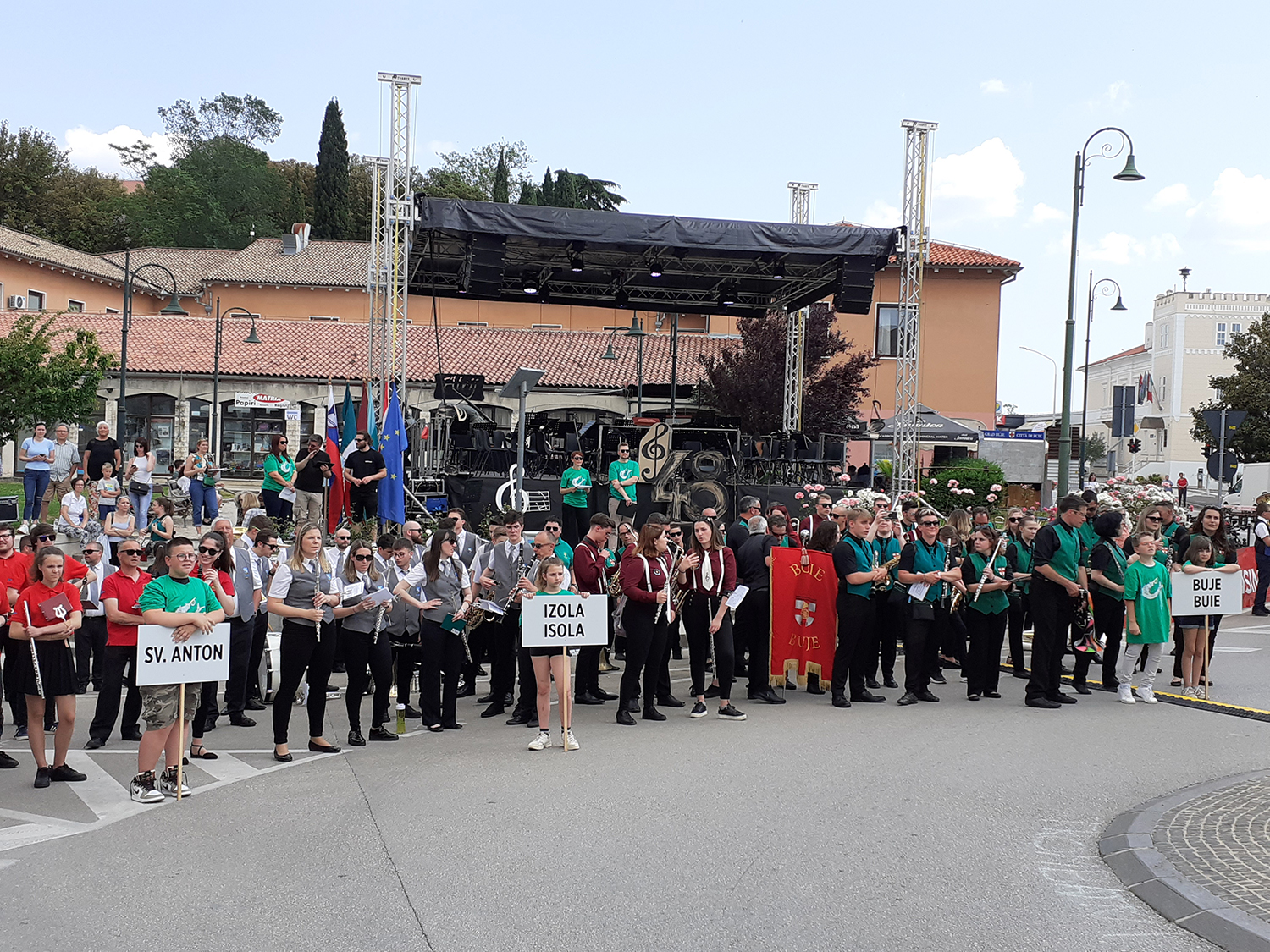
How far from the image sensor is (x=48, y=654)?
8367mm

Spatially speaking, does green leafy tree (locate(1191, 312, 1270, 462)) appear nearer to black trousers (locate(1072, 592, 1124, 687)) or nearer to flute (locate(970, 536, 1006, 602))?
black trousers (locate(1072, 592, 1124, 687))

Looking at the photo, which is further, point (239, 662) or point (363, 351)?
point (363, 351)

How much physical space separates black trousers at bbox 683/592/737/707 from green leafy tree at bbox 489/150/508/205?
6438cm

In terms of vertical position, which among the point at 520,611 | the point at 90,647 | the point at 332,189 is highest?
the point at 332,189

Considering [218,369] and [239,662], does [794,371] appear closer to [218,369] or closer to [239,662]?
[239,662]

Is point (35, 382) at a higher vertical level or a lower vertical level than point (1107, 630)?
higher

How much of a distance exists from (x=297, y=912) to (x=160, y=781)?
2.81 m

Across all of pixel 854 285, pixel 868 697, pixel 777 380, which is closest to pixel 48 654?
pixel 868 697

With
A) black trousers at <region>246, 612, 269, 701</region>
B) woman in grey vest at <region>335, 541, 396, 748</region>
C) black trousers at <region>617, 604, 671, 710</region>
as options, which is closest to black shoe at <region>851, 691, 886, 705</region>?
black trousers at <region>617, 604, 671, 710</region>

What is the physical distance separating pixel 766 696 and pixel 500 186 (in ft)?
219

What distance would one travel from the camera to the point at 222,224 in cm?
7975

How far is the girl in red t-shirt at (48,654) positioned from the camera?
27.1 feet

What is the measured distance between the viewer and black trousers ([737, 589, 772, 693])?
37.9ft

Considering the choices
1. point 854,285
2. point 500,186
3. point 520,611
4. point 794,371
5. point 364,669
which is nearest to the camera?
point 364,669
